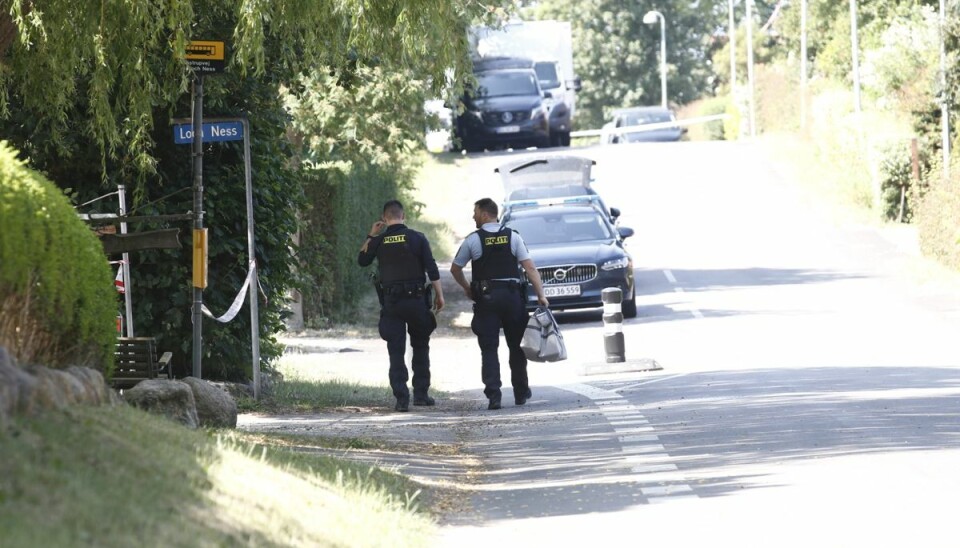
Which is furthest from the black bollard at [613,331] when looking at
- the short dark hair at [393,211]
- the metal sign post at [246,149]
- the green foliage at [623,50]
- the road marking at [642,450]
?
the green foliage at [623,50]

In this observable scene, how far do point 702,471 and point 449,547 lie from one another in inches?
A: 107

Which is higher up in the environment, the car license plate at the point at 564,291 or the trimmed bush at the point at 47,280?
the trimmed bush at the point at 47,280

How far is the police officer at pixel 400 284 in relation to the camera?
16.0 meters

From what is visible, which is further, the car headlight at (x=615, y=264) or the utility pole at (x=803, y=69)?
the utility pole at (x=803, y=69)

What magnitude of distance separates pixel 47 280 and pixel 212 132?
5.91 m

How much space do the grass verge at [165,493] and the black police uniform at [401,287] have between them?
6.08 m

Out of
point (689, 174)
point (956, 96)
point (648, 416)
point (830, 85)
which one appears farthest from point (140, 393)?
point (830, 85)

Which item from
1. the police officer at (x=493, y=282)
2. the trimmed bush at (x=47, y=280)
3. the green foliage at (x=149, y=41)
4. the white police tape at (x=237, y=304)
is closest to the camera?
the trimmed bush at (x=47, y=280)

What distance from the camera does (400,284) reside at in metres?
16.0

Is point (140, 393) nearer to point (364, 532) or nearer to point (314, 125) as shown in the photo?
point (364, 532)

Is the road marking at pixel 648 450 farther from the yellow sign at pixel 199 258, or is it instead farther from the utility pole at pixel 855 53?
the utility pole at pixel 855 53

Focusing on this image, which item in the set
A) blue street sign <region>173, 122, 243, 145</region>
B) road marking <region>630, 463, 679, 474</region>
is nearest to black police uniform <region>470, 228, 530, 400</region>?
blue street sign <region>173, 122, 243, 145</region>

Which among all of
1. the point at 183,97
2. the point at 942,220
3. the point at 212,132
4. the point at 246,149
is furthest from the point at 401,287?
the point at 942,220

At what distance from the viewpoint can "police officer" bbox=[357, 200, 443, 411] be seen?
1598 cm
